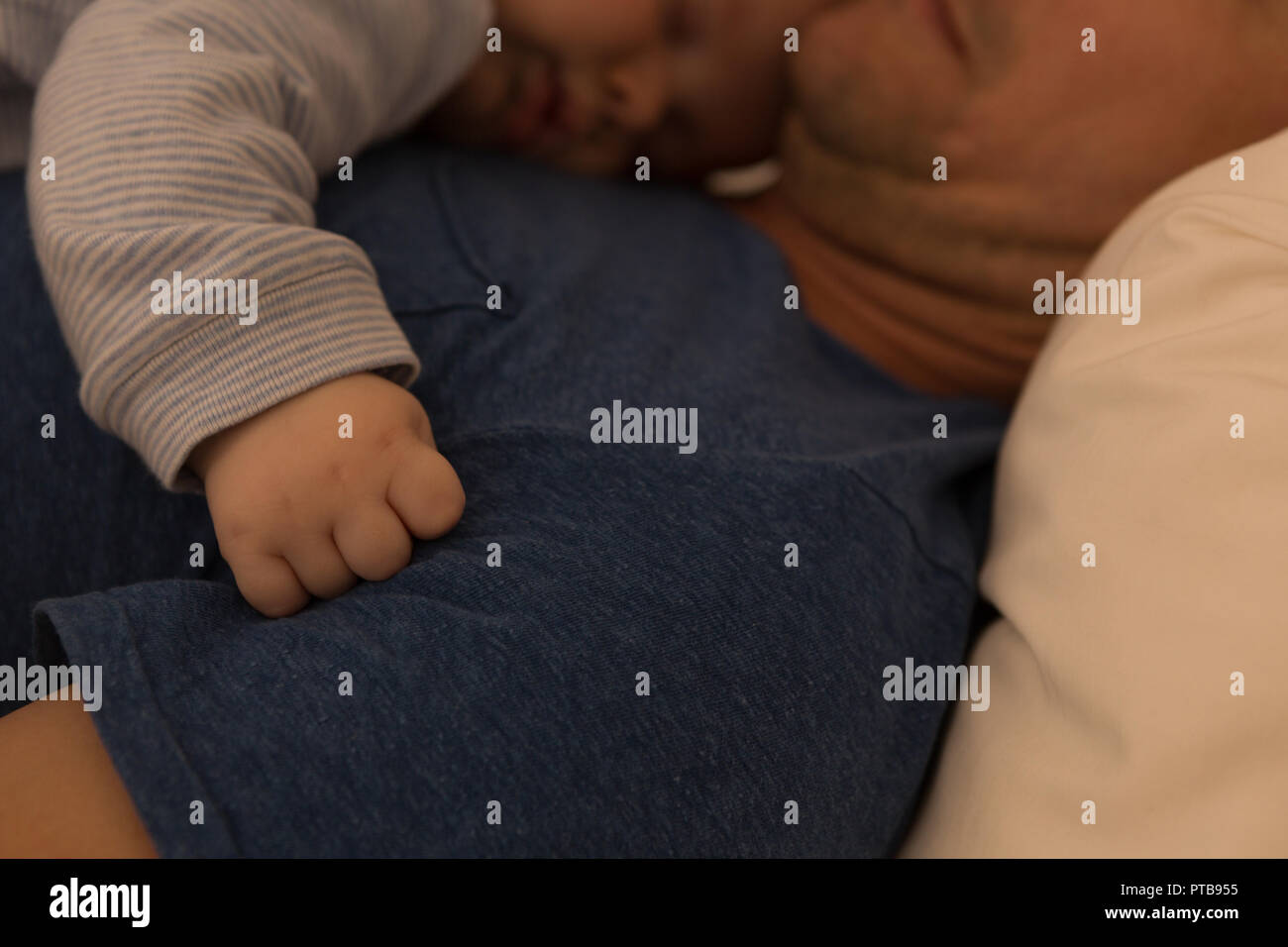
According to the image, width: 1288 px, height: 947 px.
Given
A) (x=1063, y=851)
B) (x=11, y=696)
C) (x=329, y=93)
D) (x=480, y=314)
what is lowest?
(x=1063, y=851)

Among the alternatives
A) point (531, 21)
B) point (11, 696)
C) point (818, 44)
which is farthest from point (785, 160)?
point (11, 696)

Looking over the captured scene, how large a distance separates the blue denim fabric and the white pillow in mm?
64

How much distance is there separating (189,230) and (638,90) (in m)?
0.55

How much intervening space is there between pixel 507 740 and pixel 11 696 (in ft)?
1.16

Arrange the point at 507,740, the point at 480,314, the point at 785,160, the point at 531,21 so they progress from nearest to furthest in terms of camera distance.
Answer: the point at 507,740
the point at 480,314
the point at 531,21
the point at 785,160

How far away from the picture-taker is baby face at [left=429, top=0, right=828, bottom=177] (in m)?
0.93

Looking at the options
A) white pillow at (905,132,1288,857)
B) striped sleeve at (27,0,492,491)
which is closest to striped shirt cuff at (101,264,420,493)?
striped sleeve at (27,0,492,491)

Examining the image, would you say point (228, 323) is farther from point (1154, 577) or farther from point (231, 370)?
point (1154, 577)

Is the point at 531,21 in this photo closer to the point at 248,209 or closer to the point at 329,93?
the point at 329,93

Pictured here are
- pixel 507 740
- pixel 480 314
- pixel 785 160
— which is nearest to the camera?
pixel 507 740

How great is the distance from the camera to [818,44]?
93cm

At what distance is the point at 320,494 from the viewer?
55 centimetres

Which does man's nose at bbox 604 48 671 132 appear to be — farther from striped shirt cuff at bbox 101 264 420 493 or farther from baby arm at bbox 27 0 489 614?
striped shirt cuff at bbox 101 264 420 493

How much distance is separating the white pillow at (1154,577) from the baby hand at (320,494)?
381 millimetres
